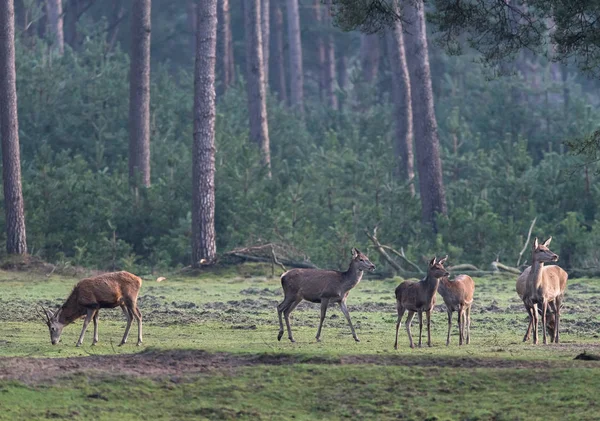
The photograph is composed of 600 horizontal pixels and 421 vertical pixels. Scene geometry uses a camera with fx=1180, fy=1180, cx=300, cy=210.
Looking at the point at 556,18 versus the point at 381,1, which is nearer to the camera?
the point at 556,18

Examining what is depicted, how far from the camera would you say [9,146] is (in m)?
32.8

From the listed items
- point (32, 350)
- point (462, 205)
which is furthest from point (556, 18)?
point (462, 205)

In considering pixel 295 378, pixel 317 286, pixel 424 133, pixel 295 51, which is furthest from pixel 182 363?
pixel 295 51

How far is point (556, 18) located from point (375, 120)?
2923 cm

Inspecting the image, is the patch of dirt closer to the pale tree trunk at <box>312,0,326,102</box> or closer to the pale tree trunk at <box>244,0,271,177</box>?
the pale tree trunk at <box>244,0,271,177</box>

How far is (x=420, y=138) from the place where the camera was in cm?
3612

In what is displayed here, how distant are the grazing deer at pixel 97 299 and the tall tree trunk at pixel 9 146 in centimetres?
1434

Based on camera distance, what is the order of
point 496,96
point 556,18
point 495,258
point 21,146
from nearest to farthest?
point 556,18 → point 495,258 → point 21,146 → point 496,96

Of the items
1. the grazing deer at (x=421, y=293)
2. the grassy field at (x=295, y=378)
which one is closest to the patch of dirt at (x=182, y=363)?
the grassy field at (x=295, y=378)

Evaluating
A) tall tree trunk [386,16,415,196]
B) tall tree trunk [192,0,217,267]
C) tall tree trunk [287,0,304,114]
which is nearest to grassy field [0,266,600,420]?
tall tree trunk [192,0,217,267]

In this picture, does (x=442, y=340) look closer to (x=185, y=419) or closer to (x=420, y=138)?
(x=185, y=419)

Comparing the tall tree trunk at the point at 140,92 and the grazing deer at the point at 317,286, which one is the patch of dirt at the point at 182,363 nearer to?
the grazing deer at the point at 317,286

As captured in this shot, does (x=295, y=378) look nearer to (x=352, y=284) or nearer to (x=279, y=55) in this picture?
(x=352, y=284)

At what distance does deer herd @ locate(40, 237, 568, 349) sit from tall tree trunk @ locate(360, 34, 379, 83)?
1644 inches
